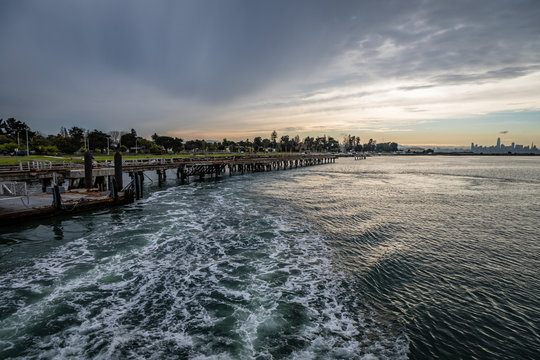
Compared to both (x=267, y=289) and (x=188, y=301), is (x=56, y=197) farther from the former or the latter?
(x=267, y=289)

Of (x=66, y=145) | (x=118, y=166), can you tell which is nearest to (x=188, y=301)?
(x=118, y=166)

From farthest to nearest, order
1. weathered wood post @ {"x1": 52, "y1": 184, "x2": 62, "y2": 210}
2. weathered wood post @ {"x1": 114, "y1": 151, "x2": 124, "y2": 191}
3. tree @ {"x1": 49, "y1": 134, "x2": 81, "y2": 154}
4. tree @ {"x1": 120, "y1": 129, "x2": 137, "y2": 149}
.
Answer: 1. tree @ {"x1": 120, "y1": 129, "x2": 137, "y2": 149}
2. tree @ {"x1": 49, "y1": 134, "x2": 81, "y2": 154}
3. weathered wood post @ {"x1": 114, "y1": 151, "x2": 124, "y2": 191}
4. weathered wood post @ {"x1": 52, "y1": 184, "x2": 62, "y2": 210}

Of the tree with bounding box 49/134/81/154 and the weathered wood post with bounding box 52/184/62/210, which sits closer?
the weathered wood post with bounding box 52/184/62/210

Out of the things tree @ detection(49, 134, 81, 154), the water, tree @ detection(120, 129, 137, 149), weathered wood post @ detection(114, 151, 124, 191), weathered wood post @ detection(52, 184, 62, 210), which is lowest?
the water

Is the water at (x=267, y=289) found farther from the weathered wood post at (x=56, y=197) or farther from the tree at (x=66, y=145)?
the tree at (x=66, y=145)

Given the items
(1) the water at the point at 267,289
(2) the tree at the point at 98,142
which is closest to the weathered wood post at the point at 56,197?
(1) the water at the point at 267,289

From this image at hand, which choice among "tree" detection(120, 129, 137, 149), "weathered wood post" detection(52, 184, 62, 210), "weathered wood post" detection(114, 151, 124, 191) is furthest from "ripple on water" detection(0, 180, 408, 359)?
"tree" detection(120, 129, 137, 149)

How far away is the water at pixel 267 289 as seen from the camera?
762cm

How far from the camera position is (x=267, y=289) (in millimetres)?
10836

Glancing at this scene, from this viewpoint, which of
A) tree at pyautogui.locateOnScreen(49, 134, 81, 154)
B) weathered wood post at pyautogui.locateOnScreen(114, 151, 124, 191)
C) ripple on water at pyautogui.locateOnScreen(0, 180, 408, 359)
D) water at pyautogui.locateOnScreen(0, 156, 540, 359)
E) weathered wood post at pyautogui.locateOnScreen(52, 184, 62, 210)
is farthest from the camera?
tree at pyautogui.locateOnScreen(49, 134, 81, 154)

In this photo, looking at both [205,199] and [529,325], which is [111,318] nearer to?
[529,325]

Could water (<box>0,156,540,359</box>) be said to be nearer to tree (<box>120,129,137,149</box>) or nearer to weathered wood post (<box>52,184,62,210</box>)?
weathered wood post (<box>52,184,62,210</box>)

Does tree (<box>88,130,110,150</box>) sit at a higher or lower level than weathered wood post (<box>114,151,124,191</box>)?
higher

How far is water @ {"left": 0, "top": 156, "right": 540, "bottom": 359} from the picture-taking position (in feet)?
25.0
